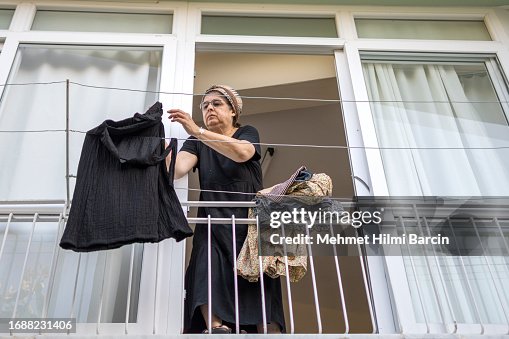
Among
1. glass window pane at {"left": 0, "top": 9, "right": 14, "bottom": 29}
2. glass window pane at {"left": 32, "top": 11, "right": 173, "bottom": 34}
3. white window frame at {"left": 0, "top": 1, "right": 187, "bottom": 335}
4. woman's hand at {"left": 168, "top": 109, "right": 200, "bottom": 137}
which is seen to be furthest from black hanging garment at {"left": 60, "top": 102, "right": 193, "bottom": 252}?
glass window pane at {"left": 0, "top": 9, "right": 14, "bottom": 29}

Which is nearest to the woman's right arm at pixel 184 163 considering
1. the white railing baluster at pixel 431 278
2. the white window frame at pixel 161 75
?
the white window frame at pixel 161 75

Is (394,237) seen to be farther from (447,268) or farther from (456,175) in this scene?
(456,175)

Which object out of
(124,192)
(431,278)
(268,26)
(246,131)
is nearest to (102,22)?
(268,26)

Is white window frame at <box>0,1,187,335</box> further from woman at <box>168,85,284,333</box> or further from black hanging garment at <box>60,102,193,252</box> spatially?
black hanging garment at <box>60,102,193,252</box>

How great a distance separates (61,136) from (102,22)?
88 cm

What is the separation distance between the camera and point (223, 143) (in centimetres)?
229

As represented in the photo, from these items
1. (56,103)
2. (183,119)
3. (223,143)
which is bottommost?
(223,143)

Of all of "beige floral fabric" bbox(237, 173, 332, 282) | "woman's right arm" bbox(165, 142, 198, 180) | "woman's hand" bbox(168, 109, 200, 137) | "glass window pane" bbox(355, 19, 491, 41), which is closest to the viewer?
"beige floral fabric" bbox(237, 173, 332, 282)

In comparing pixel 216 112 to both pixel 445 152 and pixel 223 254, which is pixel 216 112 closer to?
pixel 223 254

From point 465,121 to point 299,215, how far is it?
130 cm

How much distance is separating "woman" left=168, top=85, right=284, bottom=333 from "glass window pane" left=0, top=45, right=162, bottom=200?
397 mm

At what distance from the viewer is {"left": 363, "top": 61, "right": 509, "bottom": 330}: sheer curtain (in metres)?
2.25

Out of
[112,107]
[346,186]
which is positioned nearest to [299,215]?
[112,107]

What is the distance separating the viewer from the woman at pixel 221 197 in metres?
2.11
